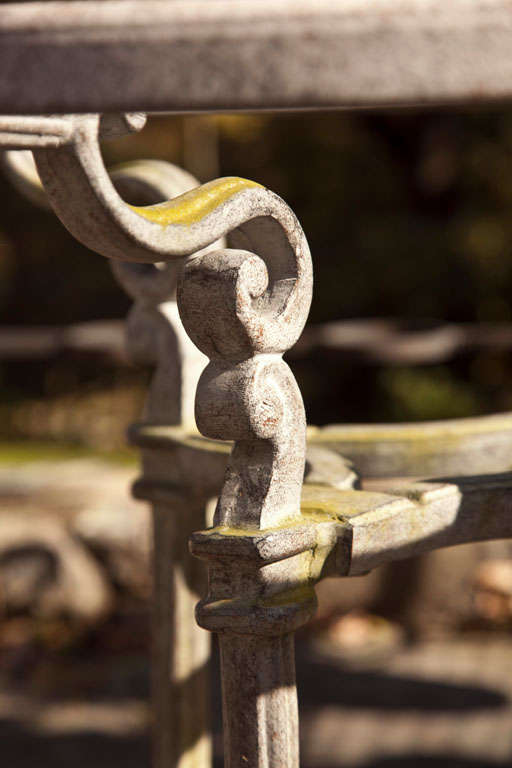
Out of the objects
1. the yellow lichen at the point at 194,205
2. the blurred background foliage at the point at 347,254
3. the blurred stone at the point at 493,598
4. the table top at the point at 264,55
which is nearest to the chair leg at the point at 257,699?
the yellow lichen at the point at 194,205

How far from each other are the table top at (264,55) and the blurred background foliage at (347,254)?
16.2 feet

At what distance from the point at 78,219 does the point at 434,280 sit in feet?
15.9

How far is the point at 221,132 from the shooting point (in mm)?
6422

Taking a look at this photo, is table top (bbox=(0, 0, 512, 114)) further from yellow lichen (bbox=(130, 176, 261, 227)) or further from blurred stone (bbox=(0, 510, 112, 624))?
blurred stone (bbox=(0, 510, 112, 624))

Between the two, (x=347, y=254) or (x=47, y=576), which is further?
(x=347, y=254)

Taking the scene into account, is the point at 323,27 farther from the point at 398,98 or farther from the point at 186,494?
the point at 186,494

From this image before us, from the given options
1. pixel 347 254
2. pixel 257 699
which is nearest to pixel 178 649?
pixel 257 699

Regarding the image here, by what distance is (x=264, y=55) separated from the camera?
48 centimetres

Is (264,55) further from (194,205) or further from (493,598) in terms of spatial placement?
(493,598)

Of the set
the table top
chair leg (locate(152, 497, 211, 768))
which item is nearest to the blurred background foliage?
chair leg (locate(152, 497, 211, 768))

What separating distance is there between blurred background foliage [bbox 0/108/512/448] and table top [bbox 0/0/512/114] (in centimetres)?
492

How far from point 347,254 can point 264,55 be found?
5342mm

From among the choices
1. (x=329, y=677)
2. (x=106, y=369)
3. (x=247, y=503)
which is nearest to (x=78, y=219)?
(x=247, y=503)

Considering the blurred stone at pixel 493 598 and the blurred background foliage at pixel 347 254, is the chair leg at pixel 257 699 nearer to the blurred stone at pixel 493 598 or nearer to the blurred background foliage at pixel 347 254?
the blurred stone at pixel 493 598
